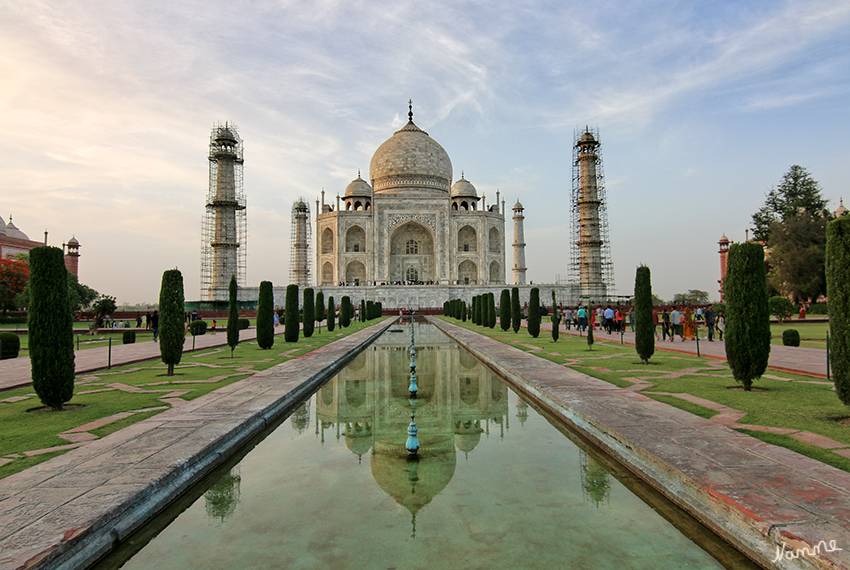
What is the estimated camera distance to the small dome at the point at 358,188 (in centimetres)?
4159

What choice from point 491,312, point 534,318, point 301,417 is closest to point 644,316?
point 301,417

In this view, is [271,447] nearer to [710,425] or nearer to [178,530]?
[178,530]

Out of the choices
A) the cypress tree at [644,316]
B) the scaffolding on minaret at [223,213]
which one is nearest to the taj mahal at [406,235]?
the scaffolding on minaret at [223,213]

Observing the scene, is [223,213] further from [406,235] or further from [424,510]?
[424,510]

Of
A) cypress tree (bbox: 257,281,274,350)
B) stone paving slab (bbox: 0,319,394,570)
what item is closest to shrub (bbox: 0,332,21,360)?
cypress tree (bbox: 257,281,274,350)

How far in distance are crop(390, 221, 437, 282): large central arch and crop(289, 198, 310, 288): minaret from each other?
22.7 ft

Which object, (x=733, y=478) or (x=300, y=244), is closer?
(x=733, y=478)

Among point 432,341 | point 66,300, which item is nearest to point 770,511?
point 66,300

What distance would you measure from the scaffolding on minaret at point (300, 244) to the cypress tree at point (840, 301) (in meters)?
37.5

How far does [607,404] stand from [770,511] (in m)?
2.47

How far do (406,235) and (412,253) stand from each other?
1571 mm

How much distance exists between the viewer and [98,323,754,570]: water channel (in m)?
2.25

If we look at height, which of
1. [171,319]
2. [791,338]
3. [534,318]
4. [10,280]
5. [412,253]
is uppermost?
[412,253]

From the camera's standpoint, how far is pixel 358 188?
4184 centimetres
